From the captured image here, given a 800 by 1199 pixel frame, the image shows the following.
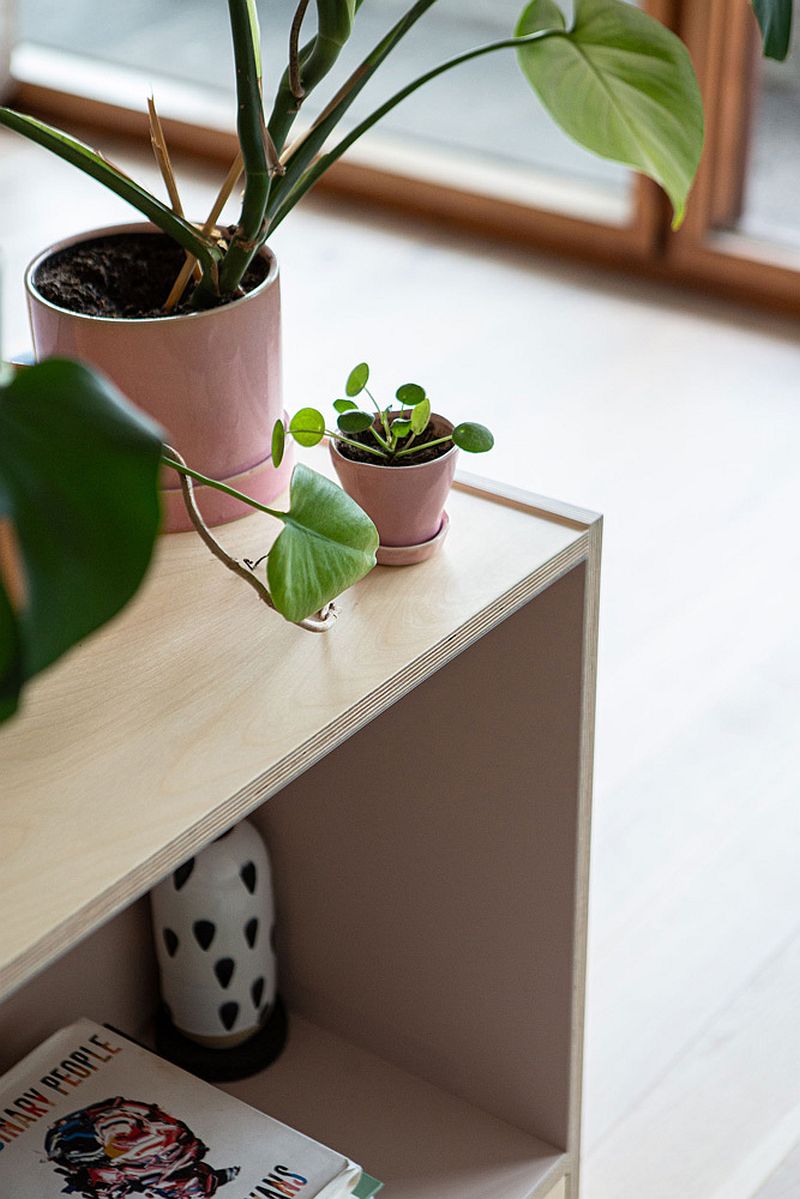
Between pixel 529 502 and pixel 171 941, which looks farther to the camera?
pixel 171 941

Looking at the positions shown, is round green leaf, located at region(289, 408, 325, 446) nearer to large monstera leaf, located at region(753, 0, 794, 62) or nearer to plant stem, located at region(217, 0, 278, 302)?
plant stem, located at region(217, 0, 278, 302)

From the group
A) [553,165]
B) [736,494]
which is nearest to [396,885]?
[736,494]

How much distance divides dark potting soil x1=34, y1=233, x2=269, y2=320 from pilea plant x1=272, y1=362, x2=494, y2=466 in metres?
0.09

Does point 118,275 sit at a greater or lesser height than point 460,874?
greater

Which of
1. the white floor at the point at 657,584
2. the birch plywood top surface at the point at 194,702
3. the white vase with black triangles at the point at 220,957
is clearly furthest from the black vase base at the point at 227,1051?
the birch plywood top surface at the point at 194,702

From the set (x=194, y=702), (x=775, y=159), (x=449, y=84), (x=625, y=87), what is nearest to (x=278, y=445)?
(x=194, y=702)

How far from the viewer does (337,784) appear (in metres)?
1.18

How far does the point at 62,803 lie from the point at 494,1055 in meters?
0.57

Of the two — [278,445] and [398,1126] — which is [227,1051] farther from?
[278,445]

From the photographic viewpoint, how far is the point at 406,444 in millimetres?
953

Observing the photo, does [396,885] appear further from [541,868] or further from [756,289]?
[756,289]

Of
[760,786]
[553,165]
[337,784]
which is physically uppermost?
[337,784]

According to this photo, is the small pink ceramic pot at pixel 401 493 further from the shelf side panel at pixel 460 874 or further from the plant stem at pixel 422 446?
the shelf side panel at pixel 460 874

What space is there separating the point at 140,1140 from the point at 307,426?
1.63 feet
